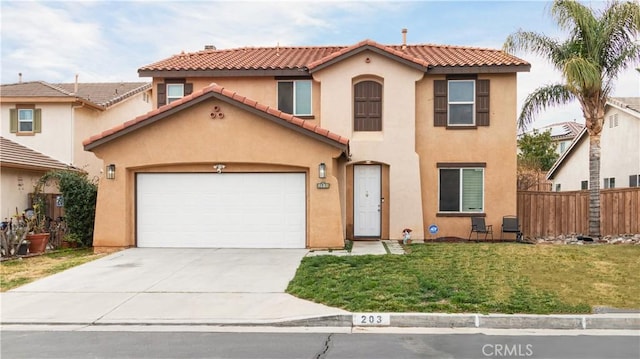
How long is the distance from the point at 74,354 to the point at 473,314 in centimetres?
556

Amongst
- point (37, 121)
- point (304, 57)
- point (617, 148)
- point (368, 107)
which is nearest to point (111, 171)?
point (304, 57)

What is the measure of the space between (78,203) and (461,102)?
12225mm

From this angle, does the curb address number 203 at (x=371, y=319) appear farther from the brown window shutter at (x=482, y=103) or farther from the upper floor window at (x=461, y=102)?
the brown window shutter at (x=482, y=103)

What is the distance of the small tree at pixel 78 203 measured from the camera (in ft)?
53.3

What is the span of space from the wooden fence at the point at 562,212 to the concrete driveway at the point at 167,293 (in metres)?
8.90

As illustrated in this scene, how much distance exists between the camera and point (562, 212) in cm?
1858

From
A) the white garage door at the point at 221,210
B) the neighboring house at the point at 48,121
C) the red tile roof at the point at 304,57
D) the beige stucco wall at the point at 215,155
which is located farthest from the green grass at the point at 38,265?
the neighboring house at the point at 48,121

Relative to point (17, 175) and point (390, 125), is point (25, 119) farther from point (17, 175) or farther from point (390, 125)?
point (390, 125)

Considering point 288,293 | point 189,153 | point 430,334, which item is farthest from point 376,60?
point 430,334

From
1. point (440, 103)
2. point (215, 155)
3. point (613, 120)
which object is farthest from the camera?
point (613, 120)

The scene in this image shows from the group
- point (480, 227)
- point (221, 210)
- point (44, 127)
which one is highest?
point (44, 127)

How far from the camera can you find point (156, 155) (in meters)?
15.0

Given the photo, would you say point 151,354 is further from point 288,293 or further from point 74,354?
point 288,293

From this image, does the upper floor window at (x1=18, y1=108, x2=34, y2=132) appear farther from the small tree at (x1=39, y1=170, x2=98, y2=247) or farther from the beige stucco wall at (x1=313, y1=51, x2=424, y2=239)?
the beige stucco wall at (x1=313, y1=51, x2=424, y2=239)
